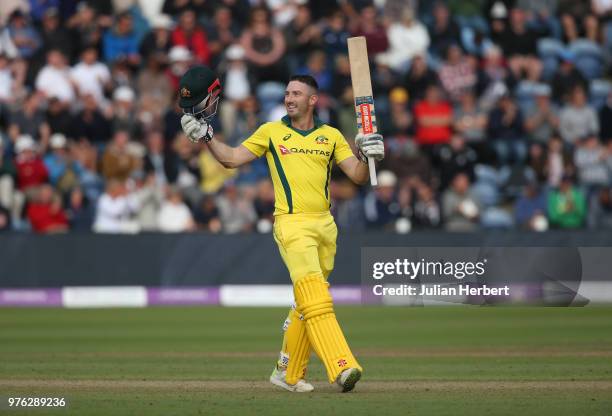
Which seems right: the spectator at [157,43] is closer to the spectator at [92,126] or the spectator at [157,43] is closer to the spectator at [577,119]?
the spectator at [92,126]

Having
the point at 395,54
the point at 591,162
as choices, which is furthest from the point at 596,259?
the point at 395,54

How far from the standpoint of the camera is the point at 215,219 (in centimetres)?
1970

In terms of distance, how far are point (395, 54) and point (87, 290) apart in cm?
697

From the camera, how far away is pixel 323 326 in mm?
9094

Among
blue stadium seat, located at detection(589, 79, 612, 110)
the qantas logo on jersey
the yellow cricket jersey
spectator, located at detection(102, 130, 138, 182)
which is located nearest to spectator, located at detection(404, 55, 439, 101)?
blue stadium seat, located at detection(589, 79, 612, 110)

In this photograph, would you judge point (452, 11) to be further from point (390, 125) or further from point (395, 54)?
point (390, 125)

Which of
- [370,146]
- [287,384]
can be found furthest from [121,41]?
[370,146]

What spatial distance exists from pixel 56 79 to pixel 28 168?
2.11 meters

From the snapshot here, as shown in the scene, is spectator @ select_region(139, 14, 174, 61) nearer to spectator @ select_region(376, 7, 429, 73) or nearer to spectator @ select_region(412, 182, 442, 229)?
spectator @ select_region(376, 7, 429, 73)

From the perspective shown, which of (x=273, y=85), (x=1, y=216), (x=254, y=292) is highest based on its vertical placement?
(x=273, y=85)

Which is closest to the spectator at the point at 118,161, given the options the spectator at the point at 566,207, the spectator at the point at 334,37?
the spectator at the point at 334,37

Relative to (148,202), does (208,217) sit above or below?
below

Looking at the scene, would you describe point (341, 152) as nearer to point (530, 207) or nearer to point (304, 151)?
point (304, 151)

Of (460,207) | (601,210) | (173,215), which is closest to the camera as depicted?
(173,215)
